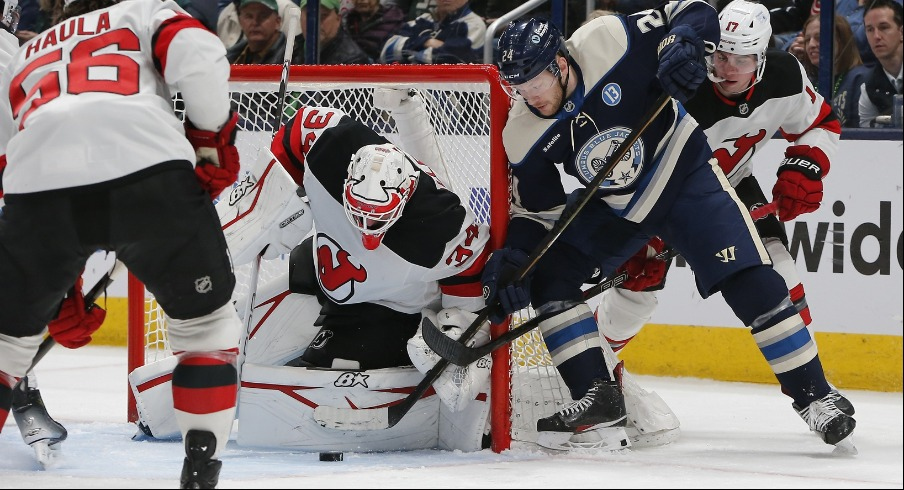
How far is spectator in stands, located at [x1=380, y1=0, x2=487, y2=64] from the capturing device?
4723 millimetres

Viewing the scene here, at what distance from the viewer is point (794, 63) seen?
133 inches

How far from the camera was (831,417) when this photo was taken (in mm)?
2809

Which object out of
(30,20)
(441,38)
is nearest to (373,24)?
(441,38)

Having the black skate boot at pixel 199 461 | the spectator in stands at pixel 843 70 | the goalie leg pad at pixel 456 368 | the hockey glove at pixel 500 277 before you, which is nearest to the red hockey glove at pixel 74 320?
the black skate boot at pixel 199 461

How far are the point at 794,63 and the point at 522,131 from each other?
3.05ft

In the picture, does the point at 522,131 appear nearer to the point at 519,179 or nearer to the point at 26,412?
the point at 519,179

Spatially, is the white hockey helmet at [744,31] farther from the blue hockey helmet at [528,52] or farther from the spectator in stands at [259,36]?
Answer: the spectator in stands at [259,36]

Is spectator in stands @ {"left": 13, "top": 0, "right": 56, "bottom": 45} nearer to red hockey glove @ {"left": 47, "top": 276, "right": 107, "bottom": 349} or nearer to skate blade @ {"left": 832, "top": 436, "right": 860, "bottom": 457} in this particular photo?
red hockey glove @ {"left": 47, "top": 276, "right": 107, "bottom": 349}

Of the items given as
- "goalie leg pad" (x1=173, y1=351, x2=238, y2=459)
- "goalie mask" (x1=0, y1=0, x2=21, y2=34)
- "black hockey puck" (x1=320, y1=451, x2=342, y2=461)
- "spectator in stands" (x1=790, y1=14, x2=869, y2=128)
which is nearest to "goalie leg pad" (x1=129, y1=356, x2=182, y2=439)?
"black hockey puck" (x1=320, y1=451, x2=342, y2=461)

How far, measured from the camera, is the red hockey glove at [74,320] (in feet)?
8.33

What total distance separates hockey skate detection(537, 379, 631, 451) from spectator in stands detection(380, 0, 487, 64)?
2.07m

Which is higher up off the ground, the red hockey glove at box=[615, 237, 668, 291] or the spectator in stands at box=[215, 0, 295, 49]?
the spectator in stands at box=[215, 0, 295, 49]

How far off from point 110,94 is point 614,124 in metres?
1.16

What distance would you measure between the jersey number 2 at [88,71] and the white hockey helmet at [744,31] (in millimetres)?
1507
